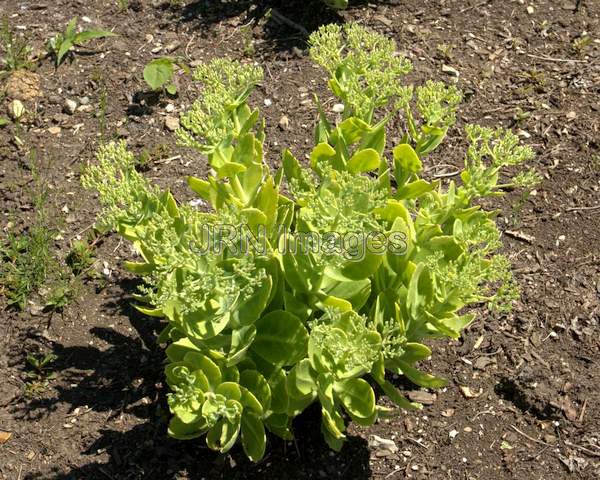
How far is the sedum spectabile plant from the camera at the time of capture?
2395 mm

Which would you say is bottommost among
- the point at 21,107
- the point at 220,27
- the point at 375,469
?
the point at 375,469

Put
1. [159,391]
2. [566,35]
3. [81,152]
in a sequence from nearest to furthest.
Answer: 1. [159,391]
2. [81,152]
3. [566,35]

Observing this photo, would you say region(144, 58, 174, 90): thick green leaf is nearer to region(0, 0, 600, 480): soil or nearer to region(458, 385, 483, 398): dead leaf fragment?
region(0, 0, 600, 480): soil

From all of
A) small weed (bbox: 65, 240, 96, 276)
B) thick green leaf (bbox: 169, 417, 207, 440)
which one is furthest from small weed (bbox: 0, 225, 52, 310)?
thick green leaf (bbox: 169, 417, 207, 440)

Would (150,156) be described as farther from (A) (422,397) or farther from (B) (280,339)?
(A) (422,397)

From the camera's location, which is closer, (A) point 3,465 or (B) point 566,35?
(A) point 3,465

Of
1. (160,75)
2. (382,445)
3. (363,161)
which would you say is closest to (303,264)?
(363,161)

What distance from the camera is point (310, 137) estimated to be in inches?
170

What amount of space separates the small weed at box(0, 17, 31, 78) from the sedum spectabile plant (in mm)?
2342

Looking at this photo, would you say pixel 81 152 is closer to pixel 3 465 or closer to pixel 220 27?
pixel 220 27

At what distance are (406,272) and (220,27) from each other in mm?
2931

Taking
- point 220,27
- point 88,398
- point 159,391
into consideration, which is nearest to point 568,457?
point 159,391

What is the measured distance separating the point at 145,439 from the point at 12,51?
2.87m

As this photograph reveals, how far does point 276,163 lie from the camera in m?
4.19
